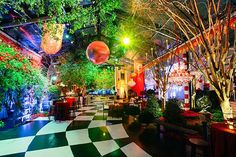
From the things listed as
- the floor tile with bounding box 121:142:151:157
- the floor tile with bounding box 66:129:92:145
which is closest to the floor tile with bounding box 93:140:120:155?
the floor tile with bounding box 121:142:151:157

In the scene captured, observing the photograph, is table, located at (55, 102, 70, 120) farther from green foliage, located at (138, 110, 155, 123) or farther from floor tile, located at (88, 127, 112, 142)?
green foliage, located at (138, 110, 155, 123)

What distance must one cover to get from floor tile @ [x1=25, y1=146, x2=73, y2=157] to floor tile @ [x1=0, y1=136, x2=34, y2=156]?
1.12ft

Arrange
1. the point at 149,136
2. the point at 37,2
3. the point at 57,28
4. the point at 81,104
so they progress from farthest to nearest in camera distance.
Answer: the point at 81,104 → the point at 149,136 → the point at 57,28 → the point at 37,2

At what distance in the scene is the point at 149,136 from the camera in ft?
14.4

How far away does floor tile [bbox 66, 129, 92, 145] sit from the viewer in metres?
4.14

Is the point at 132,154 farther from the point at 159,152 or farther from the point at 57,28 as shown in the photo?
the point at 57,28

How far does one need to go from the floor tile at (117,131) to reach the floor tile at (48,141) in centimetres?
123

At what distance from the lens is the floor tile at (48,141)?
3.84 meters

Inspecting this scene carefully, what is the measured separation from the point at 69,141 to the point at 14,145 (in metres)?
1.19

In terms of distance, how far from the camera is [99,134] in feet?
15.3

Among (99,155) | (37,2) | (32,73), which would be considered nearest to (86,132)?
(99,155)

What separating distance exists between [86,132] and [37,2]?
3421mm

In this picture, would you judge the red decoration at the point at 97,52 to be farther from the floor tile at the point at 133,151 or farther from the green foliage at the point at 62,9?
the floor tile at the point at 133,151

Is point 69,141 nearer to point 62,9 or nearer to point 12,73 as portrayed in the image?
point 12,73
